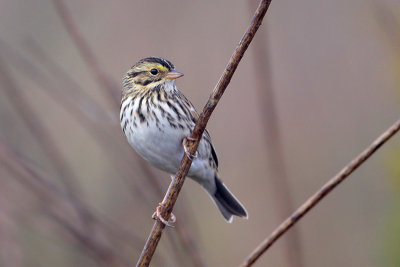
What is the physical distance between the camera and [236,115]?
7598mm

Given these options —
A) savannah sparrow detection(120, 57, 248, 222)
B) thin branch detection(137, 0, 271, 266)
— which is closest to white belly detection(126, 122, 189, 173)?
savannah sparrow detection(120, 57, 248, 222)

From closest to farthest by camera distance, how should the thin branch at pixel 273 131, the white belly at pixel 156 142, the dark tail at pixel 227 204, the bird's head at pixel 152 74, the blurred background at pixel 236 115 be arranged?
the thin branch at pixel 273 131 → the white belly at pixel 156 142 → the bird's head at pixel 152 74 → the blurred background at pixel 236 115 → the dark tail at pixel 227 204

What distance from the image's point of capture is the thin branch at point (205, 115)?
2830 millimetres

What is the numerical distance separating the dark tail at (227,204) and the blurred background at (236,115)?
269mm

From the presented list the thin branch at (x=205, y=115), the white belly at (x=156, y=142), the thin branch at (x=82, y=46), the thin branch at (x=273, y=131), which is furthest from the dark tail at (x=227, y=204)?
the thin branch at (x=205, y=115)

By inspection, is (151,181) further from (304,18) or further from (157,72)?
(304,18)

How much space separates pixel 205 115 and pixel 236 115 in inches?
175

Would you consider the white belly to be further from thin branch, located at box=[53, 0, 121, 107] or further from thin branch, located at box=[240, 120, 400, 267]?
thin branch, located at box=[240, 120, 400, 267]

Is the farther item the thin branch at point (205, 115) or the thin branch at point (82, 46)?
the thin branch at point (82, 46)

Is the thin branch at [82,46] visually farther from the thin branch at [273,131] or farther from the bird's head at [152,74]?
the bird's head at [152,74]

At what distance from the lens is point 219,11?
7.93m

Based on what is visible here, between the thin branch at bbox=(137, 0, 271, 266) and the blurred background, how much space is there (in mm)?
1057

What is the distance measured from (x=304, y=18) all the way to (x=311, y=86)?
2.99ft

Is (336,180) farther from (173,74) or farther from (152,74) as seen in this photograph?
(152,74)
